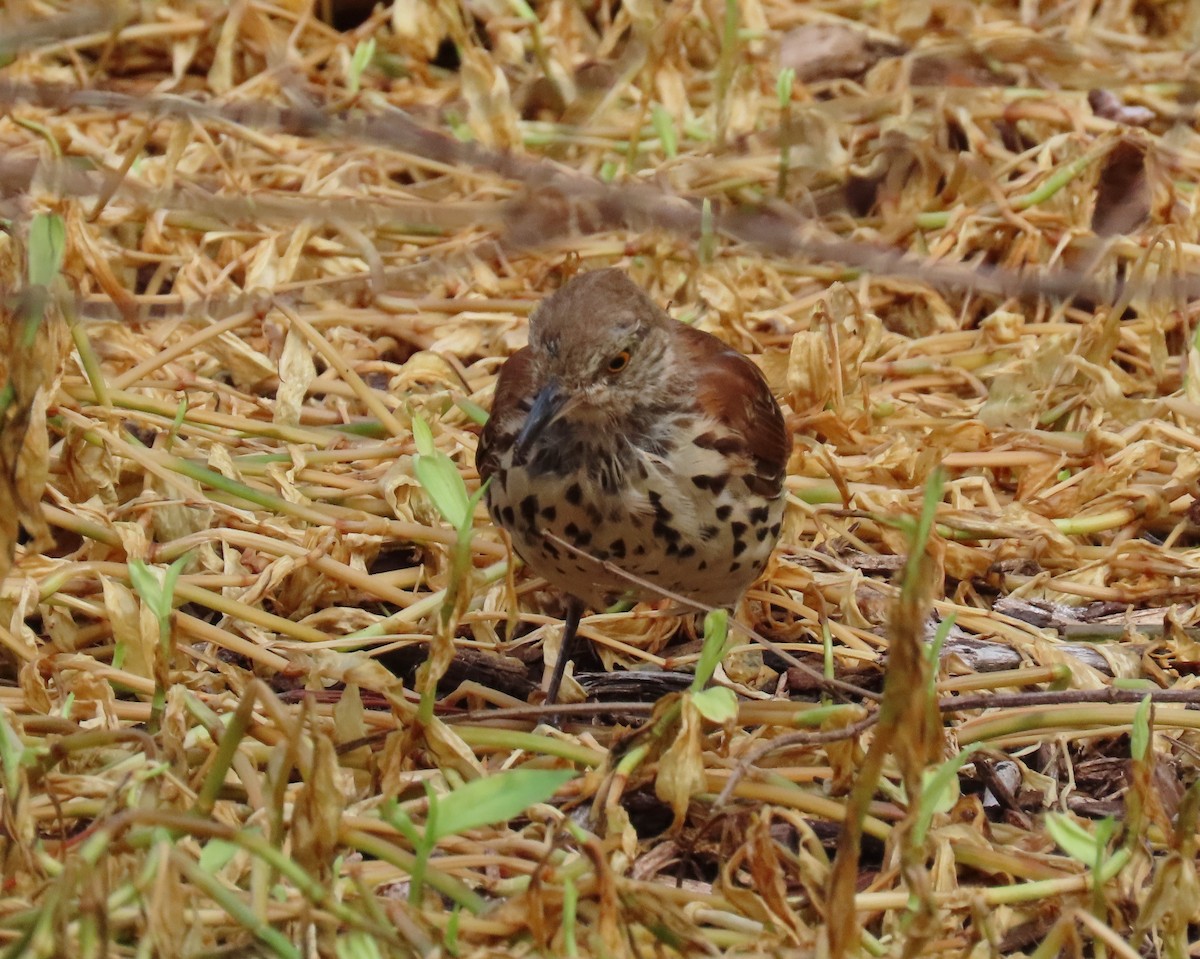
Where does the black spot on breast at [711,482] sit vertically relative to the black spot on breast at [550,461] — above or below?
below

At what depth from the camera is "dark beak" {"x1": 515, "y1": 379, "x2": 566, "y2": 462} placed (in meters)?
3.13

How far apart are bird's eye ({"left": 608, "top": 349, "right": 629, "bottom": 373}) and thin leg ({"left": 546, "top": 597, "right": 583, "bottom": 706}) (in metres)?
0.59

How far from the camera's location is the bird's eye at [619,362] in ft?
10.7

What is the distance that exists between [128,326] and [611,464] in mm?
1854

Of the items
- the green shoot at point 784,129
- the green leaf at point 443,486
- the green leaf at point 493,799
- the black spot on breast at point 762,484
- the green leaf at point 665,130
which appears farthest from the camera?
the green leaf at point 665,130

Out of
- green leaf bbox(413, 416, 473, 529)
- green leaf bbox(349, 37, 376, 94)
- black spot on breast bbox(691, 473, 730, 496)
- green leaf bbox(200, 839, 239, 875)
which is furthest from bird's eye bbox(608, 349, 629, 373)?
green leaf bbox(349, 37, 376, 94)

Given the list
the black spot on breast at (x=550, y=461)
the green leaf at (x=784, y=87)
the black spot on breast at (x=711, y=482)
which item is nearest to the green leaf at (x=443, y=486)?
the black spot on breast at (x=550, y=461)

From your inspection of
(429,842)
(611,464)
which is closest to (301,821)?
(429,842)

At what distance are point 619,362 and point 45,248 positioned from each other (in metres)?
1.25

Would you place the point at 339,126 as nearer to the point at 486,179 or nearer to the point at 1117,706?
the point at 1117,706

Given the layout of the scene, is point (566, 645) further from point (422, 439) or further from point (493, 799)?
point (493, 799)

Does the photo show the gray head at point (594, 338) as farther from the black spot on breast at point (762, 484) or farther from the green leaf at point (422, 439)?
the green leaf at point (422, 439)

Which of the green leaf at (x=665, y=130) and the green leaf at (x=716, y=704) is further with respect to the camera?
the green leaf at (x=665, y=130)

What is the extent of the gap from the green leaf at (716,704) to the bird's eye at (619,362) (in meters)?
0.95
